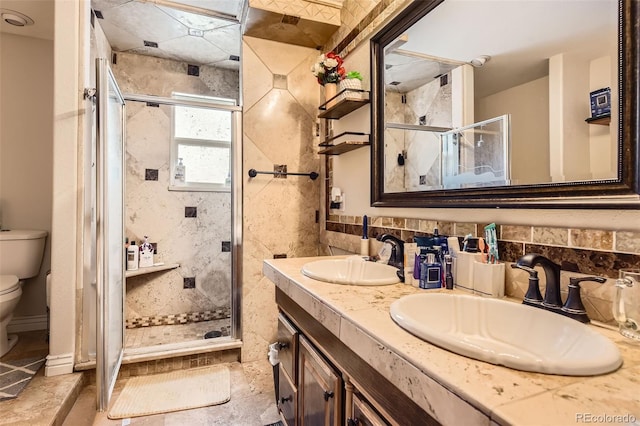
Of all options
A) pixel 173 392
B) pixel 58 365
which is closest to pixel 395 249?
pixel 173 392

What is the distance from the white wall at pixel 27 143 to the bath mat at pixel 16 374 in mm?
798

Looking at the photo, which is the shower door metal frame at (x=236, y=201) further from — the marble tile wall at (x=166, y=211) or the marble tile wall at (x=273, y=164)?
the marble tile wall at (x=166, y=211)

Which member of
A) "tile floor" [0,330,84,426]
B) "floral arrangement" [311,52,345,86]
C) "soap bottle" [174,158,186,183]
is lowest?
"tile floor" [0,330,84,426]

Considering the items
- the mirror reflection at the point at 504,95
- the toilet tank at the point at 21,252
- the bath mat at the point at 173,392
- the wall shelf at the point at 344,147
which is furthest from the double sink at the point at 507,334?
the toilet tank at the point at 21,252

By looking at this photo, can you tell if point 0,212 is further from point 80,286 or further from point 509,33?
point 509,33

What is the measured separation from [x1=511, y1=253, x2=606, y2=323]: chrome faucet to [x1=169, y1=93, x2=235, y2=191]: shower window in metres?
2.68

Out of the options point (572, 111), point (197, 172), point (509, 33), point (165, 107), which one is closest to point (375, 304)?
point (572, 111)

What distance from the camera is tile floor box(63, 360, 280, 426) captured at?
1625 millimetres

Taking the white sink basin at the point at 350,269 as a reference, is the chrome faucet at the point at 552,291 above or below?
above

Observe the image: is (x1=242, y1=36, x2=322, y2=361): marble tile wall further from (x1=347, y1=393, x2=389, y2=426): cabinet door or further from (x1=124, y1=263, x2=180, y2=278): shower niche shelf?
(x1=347, y1=393, x2=389, y2=426): cabinet door

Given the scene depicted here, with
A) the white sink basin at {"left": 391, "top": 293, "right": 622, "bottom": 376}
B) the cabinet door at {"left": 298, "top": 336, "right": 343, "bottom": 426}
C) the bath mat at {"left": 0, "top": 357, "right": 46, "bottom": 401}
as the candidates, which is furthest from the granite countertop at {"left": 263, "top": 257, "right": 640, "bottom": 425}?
the bath mat at {"left": 0, "top": 357, "right": 46, "bottom": 401}

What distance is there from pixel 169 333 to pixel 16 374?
3.55 feet

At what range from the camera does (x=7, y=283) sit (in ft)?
6.42

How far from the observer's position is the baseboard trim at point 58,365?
173 cm
